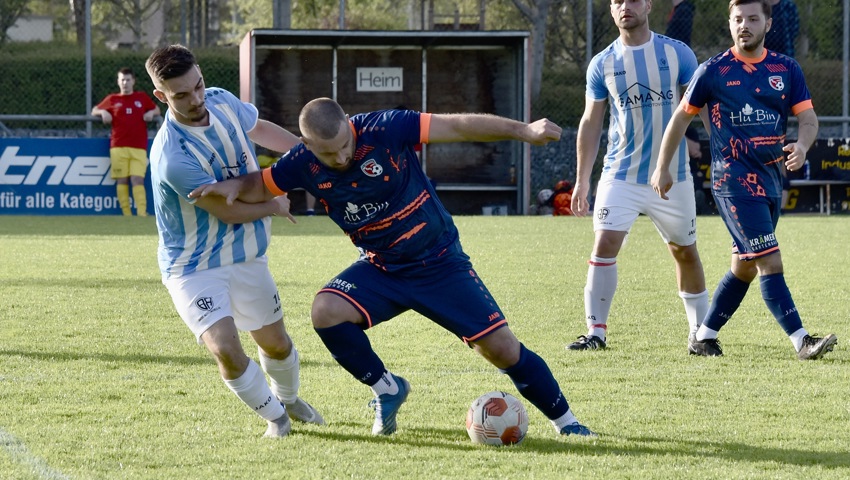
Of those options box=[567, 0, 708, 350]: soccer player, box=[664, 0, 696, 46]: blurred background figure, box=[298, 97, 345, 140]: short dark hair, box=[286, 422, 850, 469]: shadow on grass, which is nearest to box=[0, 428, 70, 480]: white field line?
box=[286, 422, 850, 469]: shadow on grass

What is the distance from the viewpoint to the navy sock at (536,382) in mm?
4543

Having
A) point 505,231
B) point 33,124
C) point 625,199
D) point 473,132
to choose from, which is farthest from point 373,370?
point 33,124

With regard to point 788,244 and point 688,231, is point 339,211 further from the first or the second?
point 788,244

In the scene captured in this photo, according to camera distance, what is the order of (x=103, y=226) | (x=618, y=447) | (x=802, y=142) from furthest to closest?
1. (x=103, y=226)
2. (x=802, y=142)
3. (x=618, y=447)

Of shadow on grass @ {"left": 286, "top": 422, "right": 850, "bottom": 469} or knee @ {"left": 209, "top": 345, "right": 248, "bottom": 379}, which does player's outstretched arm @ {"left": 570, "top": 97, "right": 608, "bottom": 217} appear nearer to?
shadow on grass @ {"left": 286, "top": 422, "right": 850, "bottom": 469}

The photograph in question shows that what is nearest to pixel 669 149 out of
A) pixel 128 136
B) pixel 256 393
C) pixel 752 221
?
pixel 752 221

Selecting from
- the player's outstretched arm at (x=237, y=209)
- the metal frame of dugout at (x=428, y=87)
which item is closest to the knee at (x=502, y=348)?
the player's outstretched arm at (x=237, y=209)

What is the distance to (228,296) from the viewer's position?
477 cm

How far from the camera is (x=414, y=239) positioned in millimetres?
4605

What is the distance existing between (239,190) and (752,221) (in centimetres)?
299

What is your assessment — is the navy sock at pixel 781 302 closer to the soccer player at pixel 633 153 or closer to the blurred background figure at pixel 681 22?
the soccer player at pixel 633 153

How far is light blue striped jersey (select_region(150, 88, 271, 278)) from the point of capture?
471 cm

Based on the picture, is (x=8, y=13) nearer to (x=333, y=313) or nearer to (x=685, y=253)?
(x=685, y=253)

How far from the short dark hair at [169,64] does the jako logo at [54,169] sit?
1470cm
